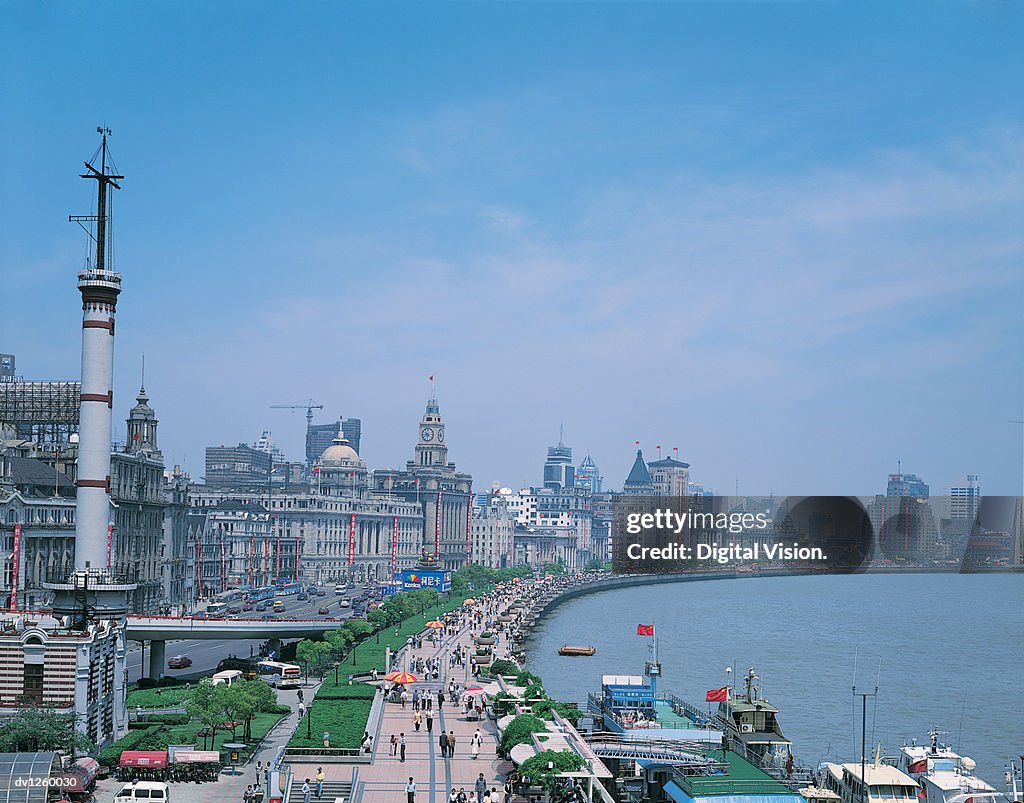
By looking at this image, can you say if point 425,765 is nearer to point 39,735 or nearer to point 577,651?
point 39,735

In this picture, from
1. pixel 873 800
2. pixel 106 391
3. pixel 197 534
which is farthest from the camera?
pixel 197 534

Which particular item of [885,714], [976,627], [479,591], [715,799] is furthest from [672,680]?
[479,591]

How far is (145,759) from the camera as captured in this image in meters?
48.8

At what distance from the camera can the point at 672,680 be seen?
95.4 meters

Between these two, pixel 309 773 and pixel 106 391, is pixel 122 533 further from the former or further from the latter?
pixel 309 773

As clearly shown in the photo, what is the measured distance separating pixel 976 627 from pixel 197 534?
295 ft

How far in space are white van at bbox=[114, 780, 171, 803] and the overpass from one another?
114 feet

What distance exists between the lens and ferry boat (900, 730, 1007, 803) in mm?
46750

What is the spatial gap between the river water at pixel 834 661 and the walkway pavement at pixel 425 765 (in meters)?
16.9

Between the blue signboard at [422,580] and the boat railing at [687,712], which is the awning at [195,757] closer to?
the boat railing at [687,712]

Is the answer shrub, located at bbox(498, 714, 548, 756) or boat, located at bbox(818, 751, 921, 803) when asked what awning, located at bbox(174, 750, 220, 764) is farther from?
boat, located at bbox(818, 751, 921, 803)

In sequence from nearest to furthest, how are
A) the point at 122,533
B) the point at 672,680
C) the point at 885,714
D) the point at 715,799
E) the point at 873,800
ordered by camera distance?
the point at 715,799 < the point at 873,800 < the point at 885,714 < the point at 672,680 < the point at 122,533

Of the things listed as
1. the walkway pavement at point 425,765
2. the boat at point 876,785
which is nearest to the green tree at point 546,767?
the walkway pavement at point 425,765

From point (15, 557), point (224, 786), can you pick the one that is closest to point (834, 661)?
point (15, 557)
